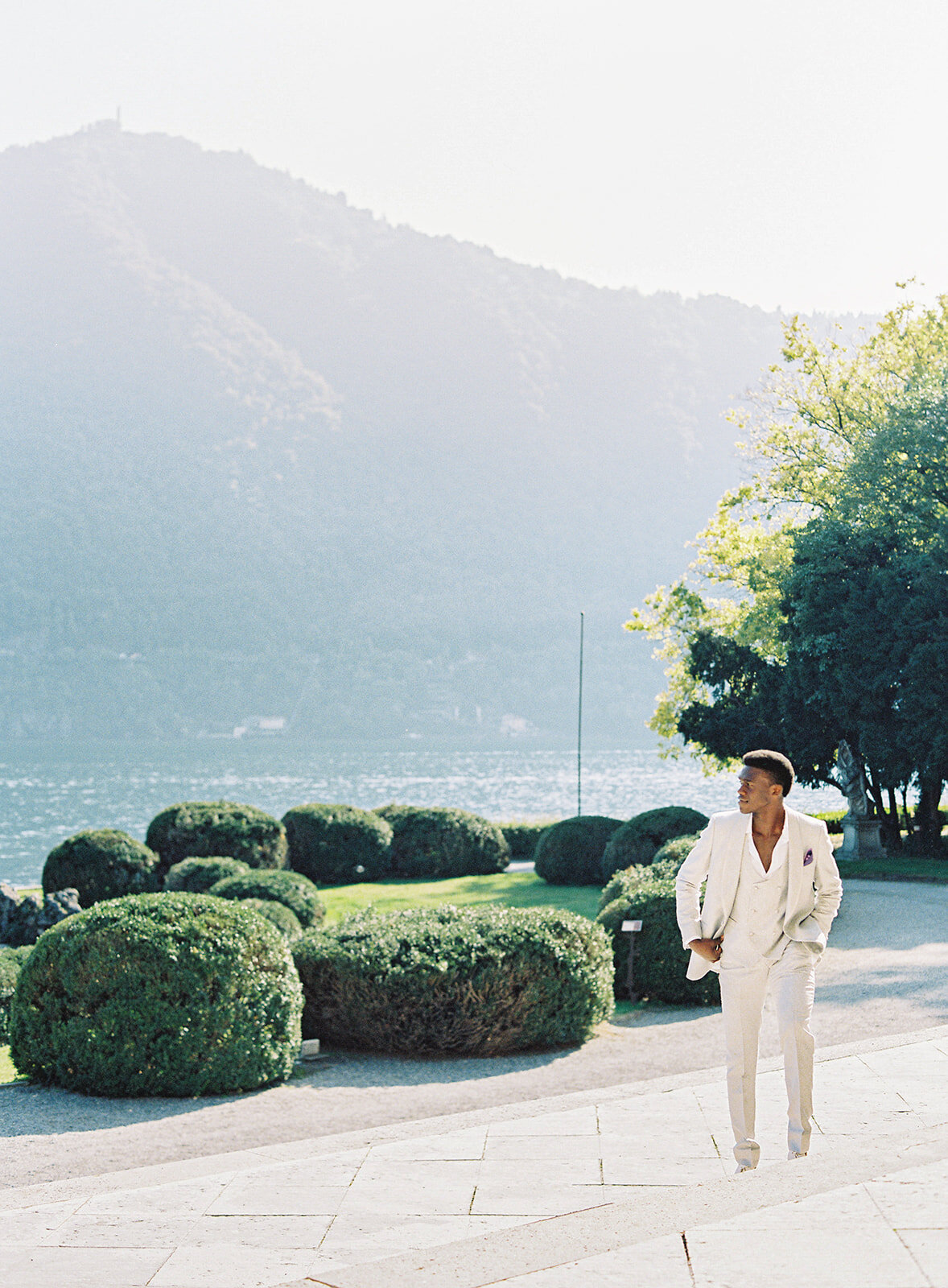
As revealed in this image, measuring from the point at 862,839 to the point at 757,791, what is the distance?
71.8 feet

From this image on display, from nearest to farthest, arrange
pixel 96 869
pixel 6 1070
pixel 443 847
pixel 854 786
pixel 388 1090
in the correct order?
pixel 388 1090 → pixel 6 1070 → pixel 96 869 → pixel 854 786 → pixel 443 847

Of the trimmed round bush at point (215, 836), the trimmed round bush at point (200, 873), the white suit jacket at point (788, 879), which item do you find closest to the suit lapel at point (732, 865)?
the white suit jacket at point (788, 879)

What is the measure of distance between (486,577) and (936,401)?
145 meters

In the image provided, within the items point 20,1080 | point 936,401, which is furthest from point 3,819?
point 20,1080

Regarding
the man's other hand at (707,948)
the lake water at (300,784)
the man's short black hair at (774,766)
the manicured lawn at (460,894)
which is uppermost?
the man's short black hair at (774,766)

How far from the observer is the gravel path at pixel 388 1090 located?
736cm

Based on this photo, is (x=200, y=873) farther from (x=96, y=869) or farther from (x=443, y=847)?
(x=443, y=847)

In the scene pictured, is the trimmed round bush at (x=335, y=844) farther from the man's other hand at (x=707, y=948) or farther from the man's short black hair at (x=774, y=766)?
the man's short black hair at (x=774, y=766)

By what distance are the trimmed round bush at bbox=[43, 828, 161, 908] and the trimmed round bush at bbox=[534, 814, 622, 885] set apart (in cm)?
787

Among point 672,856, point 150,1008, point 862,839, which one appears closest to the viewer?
point 150,1008

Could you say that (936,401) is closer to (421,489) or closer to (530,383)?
(421,489)

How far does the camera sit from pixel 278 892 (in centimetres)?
1733

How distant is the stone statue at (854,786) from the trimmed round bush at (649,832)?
264 inches

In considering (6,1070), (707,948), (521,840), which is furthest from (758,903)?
(521,840)
